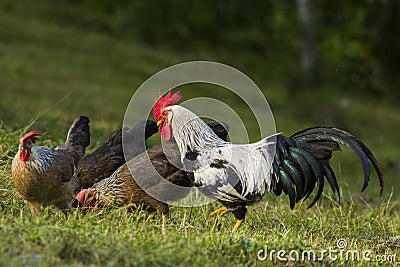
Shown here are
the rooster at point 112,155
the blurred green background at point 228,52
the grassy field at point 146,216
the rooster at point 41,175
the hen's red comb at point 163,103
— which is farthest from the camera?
the blurred green background at point 228,52

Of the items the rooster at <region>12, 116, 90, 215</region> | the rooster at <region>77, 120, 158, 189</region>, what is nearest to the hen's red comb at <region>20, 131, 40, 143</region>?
the rooster at <region>12, 116, 90, 215</region>

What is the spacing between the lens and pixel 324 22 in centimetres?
2600

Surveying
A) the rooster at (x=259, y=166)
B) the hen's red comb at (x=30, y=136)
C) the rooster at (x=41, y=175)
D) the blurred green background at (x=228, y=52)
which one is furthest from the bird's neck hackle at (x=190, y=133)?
the blurred green background at (x=228, y=52)

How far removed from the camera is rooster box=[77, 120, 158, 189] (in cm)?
721

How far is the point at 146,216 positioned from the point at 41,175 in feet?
4.19

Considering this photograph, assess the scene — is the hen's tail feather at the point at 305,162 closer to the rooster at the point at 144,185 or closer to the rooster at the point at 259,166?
the rooster at the point at 259,166

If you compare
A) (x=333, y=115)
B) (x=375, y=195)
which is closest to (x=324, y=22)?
(x=333, y=115)

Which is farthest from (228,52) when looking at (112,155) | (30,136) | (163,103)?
(30,136)

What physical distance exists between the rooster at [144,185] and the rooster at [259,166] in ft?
0.57

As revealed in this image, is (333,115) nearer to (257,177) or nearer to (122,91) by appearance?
(122,91)

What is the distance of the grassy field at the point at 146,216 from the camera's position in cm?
496

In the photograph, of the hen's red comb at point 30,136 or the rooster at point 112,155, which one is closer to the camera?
the hen's red comb at point 30,136

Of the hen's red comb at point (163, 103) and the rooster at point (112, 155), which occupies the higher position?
the hen's red comb at point (163, 103)

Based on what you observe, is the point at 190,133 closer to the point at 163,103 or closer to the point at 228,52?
the point at 163,103
